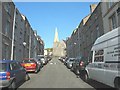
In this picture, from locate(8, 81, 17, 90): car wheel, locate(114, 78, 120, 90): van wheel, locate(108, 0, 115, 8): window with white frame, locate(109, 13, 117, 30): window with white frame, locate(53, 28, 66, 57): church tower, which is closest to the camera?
locate(114, 78, 120, 90): van wheel

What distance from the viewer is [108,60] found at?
9422 millimetres

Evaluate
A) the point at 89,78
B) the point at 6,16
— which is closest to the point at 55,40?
the point at 6,16

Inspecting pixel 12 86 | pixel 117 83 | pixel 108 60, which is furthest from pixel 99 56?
pixel 12 86

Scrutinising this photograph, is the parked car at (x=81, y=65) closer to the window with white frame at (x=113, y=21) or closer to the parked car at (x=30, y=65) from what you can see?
the parked car at (x=30, y=65)

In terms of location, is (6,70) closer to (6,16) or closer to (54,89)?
→ (54,89)

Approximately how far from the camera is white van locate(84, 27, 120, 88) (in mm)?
8549

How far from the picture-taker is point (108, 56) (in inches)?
373

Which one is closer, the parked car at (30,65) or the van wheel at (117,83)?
the van wheel at (117,83)

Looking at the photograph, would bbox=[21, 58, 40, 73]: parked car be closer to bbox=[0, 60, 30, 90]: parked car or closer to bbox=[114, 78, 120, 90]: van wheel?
bbox=[0, 60, 30, 90]: parked car

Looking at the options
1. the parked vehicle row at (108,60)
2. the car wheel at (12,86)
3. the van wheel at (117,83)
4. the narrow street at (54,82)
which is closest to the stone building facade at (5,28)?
the narrow street at (54,82)

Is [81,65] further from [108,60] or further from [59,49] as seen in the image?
[59,49]

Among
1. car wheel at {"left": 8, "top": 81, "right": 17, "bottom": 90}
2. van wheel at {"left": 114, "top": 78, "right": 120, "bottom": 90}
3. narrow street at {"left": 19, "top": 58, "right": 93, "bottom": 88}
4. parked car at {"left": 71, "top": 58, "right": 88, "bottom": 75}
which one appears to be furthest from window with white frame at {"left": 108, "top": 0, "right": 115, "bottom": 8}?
van wheel at {"left": 114, "top": 78, "right": 120, "bottom": 90}

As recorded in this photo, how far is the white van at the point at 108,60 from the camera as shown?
855 centimetres

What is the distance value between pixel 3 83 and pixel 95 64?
4579mm
